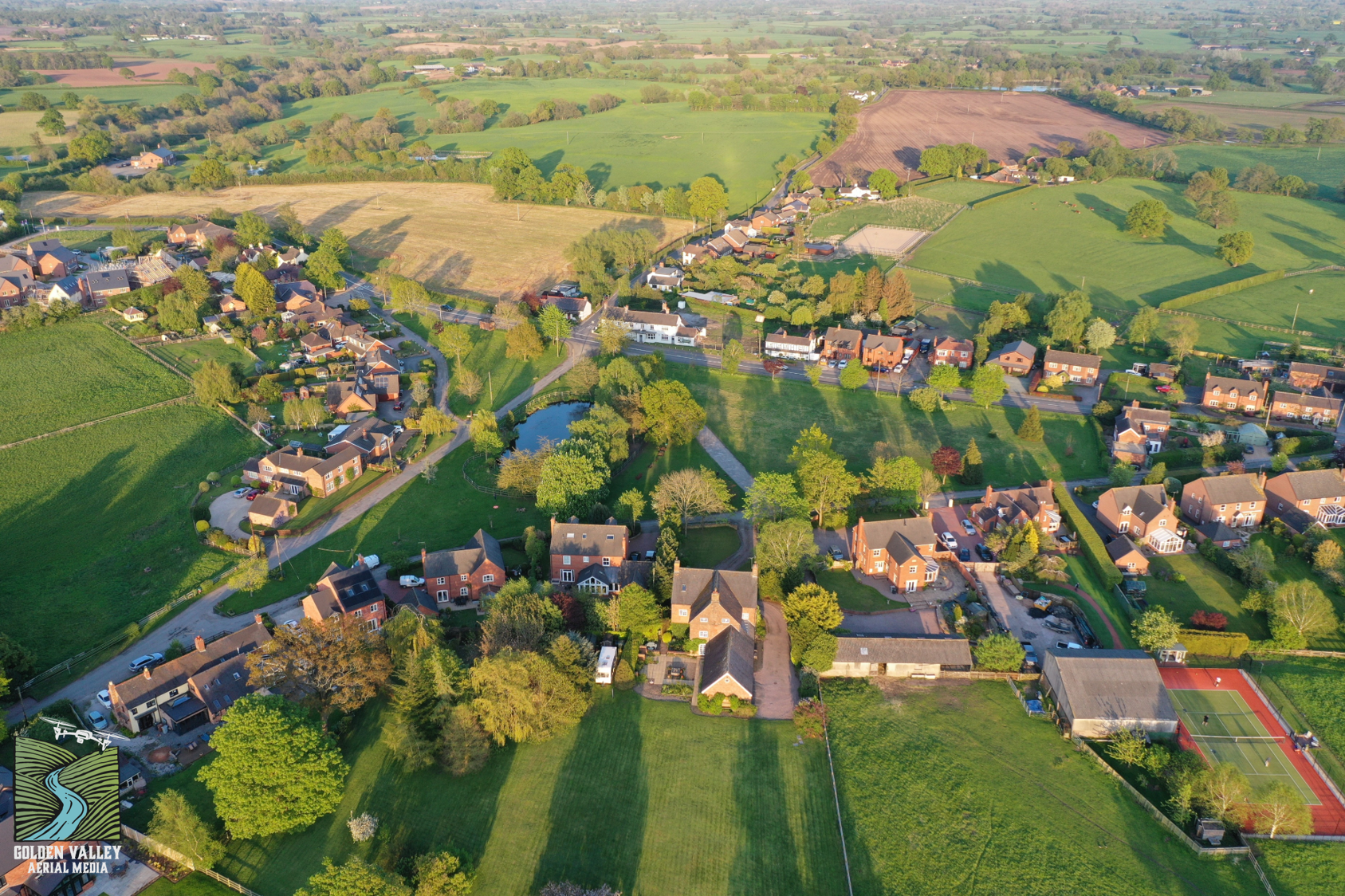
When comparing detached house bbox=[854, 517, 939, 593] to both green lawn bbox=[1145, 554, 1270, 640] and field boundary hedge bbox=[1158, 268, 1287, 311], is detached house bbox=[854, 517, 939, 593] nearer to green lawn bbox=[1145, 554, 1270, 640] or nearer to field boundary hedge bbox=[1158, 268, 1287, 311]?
green lawn bbox=[1145, 554, 1270, 640]

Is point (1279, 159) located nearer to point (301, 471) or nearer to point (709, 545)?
point (709, 545)

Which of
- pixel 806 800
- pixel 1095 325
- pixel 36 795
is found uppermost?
pixel 1095 325

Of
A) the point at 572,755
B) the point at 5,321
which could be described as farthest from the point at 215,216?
the point at 572,755

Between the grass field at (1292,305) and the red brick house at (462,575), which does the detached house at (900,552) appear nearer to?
the red brick house at (462,575)

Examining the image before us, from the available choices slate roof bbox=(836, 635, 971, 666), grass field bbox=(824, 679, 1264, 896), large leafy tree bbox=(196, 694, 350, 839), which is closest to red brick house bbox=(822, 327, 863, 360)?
slate roof bbox=(836, 635, 971, 666)

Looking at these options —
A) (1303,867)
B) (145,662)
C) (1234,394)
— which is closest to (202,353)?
(145,662)

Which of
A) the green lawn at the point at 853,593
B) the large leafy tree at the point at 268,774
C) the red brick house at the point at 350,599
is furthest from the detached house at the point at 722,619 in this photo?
the large leafy tree at the point at 268,774

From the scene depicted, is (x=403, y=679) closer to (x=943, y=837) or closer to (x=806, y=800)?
(x=806, y=800)
